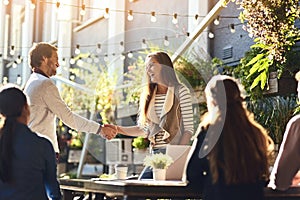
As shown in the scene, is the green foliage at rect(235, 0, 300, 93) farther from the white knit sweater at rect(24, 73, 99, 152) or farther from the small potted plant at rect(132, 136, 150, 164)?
the small potted plant at rect(132, 136, 150, 164)

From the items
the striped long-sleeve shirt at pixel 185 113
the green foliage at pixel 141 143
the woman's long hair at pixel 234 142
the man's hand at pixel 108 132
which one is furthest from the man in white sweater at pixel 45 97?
the green foliage at pixel 141 143

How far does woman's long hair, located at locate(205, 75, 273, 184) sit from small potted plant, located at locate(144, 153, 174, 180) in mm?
453

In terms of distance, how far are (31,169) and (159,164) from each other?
29.1 inches

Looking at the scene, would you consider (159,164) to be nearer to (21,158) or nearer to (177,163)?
(177,163)

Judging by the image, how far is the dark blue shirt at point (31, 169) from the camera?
3.63 metres

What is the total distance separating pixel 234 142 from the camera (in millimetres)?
3432

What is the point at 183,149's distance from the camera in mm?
3965

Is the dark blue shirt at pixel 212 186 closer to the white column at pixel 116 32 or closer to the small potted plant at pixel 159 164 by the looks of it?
the small potted plant at pixel 159 164

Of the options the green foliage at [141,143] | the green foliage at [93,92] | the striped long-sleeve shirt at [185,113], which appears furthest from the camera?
the green foliage at [93,92]

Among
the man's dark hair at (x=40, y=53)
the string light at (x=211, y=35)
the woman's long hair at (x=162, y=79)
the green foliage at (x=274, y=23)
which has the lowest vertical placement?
the woman's long hair at (x=162, y=79)

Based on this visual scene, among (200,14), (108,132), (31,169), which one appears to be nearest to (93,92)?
(200,14)

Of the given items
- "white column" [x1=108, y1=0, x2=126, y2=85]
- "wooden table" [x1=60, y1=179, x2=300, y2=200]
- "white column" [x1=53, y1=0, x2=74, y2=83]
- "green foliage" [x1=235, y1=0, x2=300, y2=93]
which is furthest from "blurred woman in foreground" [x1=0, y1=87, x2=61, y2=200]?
"white column" [x1=53, y1=0, x2=74, y2=83]

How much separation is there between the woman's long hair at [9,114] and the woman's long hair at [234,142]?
3.53 ft

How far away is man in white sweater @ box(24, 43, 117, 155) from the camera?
4609 mm
